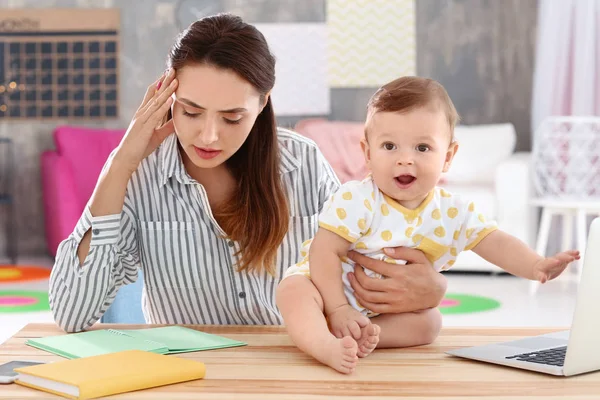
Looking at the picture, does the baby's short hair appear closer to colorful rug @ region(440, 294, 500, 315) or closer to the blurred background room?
colorful rug @ region(440, 294, 500, 315)

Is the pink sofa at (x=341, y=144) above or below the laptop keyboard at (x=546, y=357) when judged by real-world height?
above

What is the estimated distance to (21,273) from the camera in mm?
5449

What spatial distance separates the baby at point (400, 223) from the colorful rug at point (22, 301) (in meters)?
3.04

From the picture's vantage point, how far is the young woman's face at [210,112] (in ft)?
5.16

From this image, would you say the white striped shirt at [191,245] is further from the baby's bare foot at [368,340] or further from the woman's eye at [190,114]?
the baby's bare foot at [368,340]

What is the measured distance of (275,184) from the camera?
181 cm

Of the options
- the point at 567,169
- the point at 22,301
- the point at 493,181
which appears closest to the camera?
the point at 22,301

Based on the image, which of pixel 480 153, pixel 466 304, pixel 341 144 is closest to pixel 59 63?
pixel 341 144

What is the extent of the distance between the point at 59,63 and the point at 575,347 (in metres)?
5.77

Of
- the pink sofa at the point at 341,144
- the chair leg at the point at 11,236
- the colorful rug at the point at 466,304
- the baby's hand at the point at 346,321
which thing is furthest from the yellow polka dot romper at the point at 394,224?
the chair leg at the point at 11,236

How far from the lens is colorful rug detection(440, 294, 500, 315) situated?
4113mm

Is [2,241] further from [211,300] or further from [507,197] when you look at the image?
[211,300]

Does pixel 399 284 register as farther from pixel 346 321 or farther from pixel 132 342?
pixel 132 342

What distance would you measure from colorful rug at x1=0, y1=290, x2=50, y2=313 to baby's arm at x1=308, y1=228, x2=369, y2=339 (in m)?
3.04
